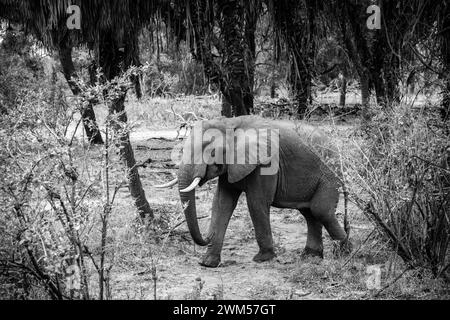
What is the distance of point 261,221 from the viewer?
8.00 meters

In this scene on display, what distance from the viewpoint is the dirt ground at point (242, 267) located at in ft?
21.5

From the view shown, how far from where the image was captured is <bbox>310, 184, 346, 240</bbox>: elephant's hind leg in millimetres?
8234

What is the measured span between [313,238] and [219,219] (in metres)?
1.22

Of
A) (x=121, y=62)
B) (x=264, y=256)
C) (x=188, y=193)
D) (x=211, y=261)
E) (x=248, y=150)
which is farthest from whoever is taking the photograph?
(x=121, y=62)

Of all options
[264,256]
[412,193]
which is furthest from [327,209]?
[412,193]

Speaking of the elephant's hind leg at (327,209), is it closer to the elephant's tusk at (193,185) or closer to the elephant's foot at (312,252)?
the elephant's foot at (312,252)

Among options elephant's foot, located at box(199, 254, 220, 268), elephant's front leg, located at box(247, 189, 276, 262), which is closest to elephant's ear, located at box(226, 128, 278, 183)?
elephant's front leg, located at box(247, 189, 276, 262)

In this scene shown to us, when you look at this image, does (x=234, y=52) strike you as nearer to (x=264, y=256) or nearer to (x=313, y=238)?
(x=313, y=238)

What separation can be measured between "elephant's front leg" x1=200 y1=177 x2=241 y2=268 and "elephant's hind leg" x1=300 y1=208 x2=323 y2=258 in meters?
1.00

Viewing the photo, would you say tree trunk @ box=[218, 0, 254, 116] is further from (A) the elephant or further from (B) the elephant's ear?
(B) the elephant's ear

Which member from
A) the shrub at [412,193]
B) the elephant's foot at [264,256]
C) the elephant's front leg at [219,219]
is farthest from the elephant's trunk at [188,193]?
the shrub at [412,193]

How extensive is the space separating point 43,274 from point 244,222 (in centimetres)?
490

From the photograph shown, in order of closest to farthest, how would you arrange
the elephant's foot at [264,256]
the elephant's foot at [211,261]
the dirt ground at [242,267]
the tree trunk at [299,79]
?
1. the dirt ground at [242,267]
2. the elephant's foot at [211,261]
3. the elephant's foot at [264,256]
4. the tree trunk at [299,79]

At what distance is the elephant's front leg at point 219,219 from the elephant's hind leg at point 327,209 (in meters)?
0.99
